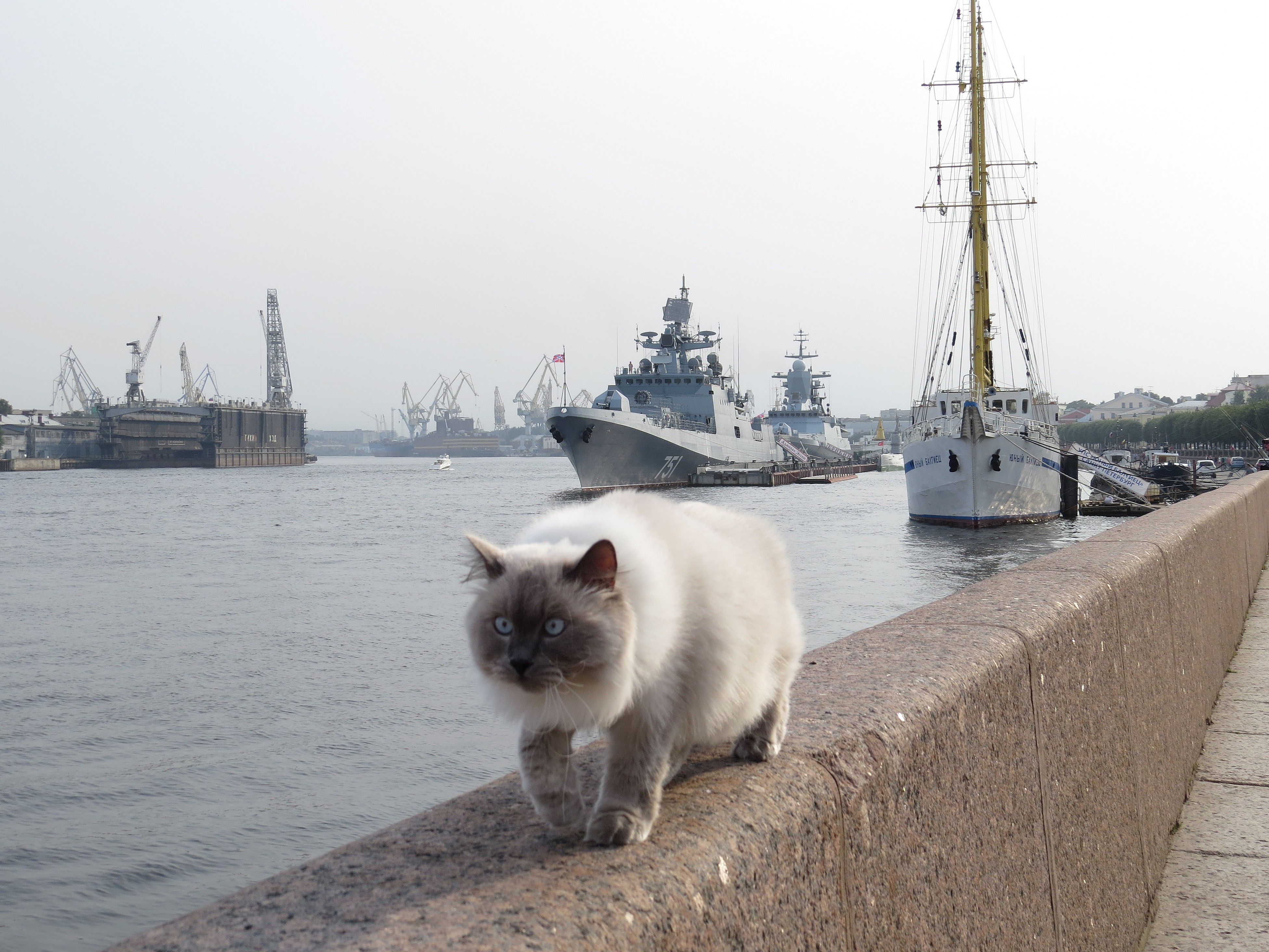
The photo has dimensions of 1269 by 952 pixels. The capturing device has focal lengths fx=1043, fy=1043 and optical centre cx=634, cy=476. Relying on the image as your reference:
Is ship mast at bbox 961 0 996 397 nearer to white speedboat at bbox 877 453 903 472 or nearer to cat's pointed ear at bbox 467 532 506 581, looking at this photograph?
cat's pointed ear at bbox 467 532 506 581

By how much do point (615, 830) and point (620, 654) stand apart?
244 millimetres

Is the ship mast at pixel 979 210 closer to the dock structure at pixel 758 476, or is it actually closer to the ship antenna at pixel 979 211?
the ship antenna at pixel 979 211

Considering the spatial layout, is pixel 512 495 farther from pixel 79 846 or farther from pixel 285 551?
pixel 79 846

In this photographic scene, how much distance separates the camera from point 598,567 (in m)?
1.52

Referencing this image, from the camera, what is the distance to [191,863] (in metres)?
8.53

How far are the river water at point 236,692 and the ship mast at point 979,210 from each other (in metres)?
5.90

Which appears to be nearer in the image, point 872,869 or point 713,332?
point 872,869

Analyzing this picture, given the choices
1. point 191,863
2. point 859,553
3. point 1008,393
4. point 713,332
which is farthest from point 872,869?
point 713,332

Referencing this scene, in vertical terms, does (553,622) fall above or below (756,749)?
above

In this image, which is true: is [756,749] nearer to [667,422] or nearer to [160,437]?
[667,422]

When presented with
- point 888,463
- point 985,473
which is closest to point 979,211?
point 985,473

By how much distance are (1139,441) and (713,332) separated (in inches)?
2960

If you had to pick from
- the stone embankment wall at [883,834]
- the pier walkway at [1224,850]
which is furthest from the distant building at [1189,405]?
the stone embankment wall at [883,834]

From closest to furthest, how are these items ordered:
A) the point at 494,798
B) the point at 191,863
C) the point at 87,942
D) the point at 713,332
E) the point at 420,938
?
the point at 420,938, the point at 494,798, the point at 87,942, the point at 191,863, the point at 713,332
